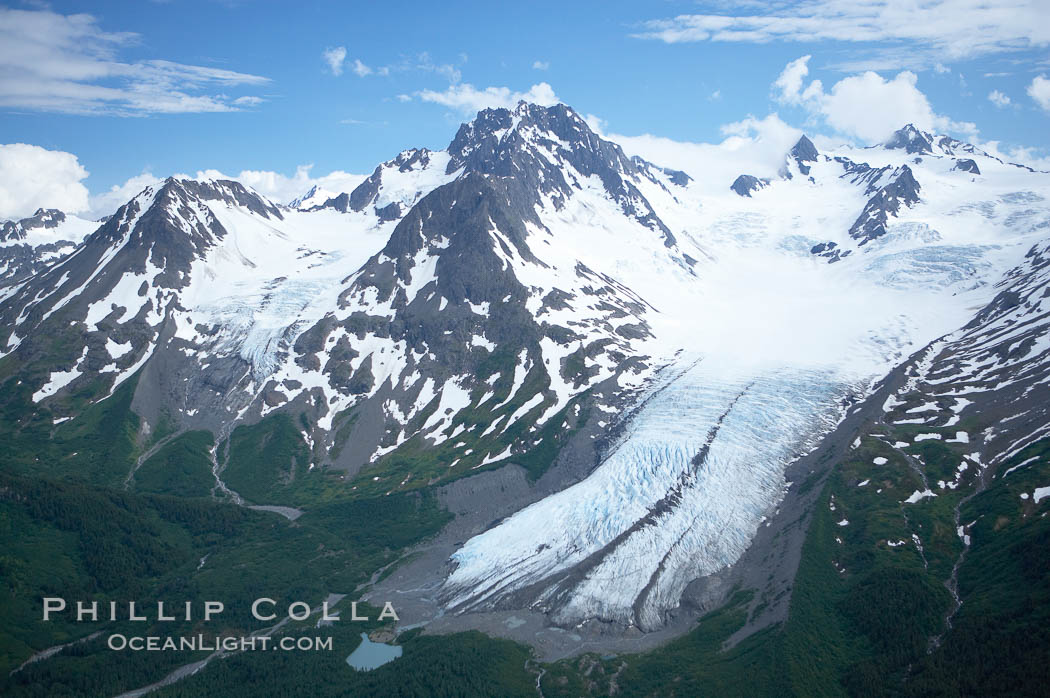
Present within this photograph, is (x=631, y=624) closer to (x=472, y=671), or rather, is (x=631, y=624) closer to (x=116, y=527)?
(x=472, y=671)

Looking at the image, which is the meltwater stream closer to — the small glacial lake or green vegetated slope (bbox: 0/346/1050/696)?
green vegetated slope (bbox: 0/346/1050/696)

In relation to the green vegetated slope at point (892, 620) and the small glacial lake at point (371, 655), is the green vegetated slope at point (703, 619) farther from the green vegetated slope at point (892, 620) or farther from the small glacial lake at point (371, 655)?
the small glacial lake at point (371, 655)

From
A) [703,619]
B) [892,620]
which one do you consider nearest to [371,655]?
A: [703,619]

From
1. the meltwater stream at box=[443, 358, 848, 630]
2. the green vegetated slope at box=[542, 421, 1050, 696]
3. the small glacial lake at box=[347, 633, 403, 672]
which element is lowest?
the green vegetated slope at box=[542, 421, 1050, 696]

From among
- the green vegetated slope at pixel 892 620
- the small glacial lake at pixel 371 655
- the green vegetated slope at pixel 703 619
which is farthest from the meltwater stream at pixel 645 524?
the small glacial lake at pixel 371 655

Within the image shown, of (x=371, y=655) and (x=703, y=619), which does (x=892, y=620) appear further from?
(x=371, y=655)

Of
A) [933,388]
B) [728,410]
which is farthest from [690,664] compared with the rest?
[933,388]

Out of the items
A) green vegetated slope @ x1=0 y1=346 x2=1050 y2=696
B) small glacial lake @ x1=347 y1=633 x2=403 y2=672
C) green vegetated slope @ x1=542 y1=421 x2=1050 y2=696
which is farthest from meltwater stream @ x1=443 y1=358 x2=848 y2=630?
small glacial lake @ x1=347 y1=633 x2=403 y2=672
